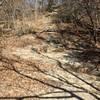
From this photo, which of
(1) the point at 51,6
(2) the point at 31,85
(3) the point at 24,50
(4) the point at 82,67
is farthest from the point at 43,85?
(1) the point at 51,6

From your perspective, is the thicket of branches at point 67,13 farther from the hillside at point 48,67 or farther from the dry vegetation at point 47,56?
the hillside at point 48,67

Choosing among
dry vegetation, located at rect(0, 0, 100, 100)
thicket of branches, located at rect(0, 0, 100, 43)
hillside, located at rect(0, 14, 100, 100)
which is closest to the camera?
hillside, located at rect(0, 14, 100, 100)

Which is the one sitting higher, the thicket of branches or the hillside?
the thicket of branches

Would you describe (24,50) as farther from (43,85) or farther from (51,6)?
(51,6)

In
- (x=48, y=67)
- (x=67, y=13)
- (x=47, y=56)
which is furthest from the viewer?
(x=67, y=13)

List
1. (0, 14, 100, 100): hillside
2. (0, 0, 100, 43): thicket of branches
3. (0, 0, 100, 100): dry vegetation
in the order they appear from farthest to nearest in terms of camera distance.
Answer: (0, 0, 100, 43): thicket of branches
(0, 0, 100, 100): dry vegetation
(0, 14, 100, 100): hillside

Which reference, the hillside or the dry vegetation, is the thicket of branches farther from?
the hillside

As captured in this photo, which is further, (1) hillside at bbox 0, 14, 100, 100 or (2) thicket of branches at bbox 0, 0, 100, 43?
(2) thicket of branches at bbox 0, 0, 100, 43

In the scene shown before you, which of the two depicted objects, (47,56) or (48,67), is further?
(47,56)

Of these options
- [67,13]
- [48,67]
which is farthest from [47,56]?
[67,13]

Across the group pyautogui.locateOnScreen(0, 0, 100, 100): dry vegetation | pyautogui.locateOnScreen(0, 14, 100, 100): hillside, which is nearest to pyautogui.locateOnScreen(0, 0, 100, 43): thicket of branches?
pyautogui.locateOnScreen(0, 0, 100, 100): dry vegetation

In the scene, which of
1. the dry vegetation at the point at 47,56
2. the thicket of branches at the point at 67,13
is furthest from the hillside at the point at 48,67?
the thicket of branches at the point at 67,13

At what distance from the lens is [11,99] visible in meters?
10.9

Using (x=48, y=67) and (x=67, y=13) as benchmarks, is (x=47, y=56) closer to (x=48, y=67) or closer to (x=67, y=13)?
(x=48, y=67)
